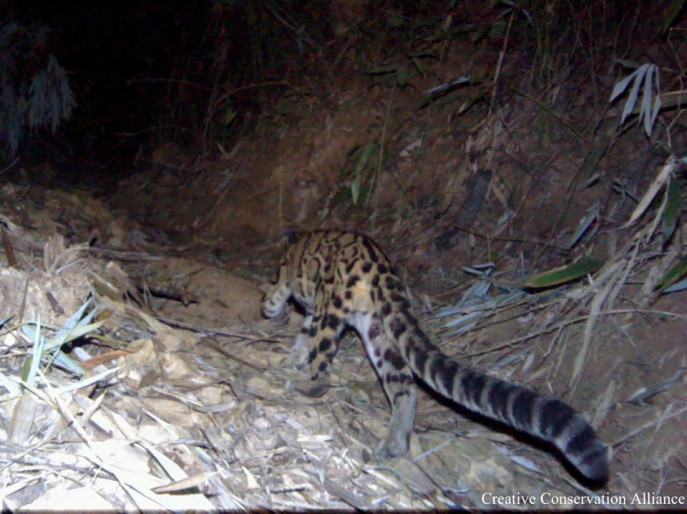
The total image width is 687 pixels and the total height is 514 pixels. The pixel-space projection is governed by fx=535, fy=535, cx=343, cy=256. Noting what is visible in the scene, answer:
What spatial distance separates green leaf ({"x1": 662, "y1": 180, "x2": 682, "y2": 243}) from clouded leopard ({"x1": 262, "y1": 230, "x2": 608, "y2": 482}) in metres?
2.13

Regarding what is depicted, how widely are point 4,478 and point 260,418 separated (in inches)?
61.4

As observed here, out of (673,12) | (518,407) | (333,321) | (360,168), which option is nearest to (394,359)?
(333,321)

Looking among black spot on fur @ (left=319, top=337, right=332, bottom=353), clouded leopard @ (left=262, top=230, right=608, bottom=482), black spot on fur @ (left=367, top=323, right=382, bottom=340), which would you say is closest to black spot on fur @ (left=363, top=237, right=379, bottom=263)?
clouded leopard @ (left=262, top=230, right=608, bottom=482)

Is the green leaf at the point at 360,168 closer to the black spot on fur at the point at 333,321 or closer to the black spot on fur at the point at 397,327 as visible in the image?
the black spot on fur at the point at 333,321

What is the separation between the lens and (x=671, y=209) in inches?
169

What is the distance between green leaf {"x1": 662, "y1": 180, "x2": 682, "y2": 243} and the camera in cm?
425

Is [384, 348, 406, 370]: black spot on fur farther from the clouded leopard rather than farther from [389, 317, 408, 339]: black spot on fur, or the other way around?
[389, 317, 408, 339]: black spot on fur

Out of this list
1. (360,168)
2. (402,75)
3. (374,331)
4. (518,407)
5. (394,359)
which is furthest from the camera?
(402,75)

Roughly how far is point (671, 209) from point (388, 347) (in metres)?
2.53

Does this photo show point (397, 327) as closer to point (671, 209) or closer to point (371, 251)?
point (371, 251)

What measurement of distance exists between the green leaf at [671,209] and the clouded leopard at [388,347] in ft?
6.98

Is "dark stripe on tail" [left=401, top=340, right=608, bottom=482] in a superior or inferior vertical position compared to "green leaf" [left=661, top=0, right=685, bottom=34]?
inferior

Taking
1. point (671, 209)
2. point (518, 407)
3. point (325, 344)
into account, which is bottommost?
point (325, 344)

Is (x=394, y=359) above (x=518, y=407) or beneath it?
beneath
